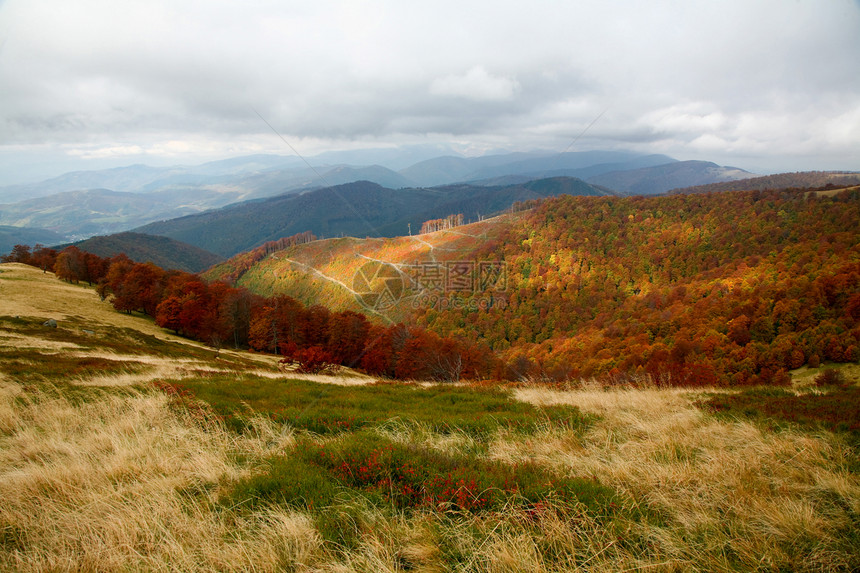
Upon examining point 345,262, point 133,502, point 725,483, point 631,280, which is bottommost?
point 631,280

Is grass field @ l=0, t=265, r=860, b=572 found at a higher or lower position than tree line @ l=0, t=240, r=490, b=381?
higher

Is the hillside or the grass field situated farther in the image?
the hillside

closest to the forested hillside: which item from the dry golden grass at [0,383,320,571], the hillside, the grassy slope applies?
the hillside

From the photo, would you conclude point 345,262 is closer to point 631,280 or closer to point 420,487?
point 631,280

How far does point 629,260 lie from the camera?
433 feet

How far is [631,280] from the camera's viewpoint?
126188mm

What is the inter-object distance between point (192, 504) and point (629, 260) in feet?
495

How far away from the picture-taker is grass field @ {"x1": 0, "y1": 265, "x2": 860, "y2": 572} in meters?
3.24

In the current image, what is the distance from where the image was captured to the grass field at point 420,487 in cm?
324

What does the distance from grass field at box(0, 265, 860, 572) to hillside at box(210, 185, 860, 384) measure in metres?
39.2

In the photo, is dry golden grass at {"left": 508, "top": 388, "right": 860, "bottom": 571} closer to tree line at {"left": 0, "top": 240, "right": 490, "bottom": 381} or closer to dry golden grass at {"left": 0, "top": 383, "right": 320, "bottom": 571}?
dry golden grass at {"left": 0, "top": 383, "right": 320, "bottom": 571}

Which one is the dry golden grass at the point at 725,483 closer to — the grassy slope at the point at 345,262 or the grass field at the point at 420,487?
the grass field at the point at 420,487

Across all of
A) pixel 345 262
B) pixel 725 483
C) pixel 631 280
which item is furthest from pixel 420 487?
pixel 345 262

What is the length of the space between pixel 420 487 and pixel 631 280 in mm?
142443
